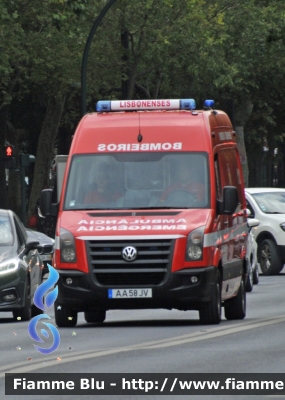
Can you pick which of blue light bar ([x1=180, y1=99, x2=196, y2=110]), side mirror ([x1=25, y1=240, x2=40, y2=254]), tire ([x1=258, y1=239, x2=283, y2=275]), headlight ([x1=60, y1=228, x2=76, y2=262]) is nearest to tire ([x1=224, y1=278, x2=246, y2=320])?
blue light bar ([x1=180, y1=99, x2=196, y2=110])

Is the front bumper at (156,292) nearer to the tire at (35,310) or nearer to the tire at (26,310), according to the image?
the tire at (26,310)

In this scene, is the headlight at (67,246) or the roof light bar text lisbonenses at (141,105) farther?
the roof light bar text lisbonenses at (141,105)

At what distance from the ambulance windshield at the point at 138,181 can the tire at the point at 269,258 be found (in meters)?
12.4

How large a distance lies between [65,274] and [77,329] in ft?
2.39

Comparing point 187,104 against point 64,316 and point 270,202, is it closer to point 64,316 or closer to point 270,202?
point 64,316

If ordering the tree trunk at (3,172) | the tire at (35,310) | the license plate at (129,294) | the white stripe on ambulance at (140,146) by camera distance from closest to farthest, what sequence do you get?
the license plate at (129,294) → the white stripe on ambulance at (140,146) → the tire at (35,310) → the tree trunk at (3,172)

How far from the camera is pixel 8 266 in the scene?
55.3 ft

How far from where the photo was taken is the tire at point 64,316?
1529 centimetres

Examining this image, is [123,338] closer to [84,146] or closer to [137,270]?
[137,270]

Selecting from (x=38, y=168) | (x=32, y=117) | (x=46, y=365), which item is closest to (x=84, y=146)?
(x=46, y=365)

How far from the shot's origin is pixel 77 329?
50.2 feet

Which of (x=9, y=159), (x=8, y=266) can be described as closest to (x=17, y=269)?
(x=8, y=266)

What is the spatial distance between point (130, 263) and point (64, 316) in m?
1.13

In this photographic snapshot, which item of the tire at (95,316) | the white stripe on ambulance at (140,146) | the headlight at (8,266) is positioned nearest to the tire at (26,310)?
the headlight at (8,266)
